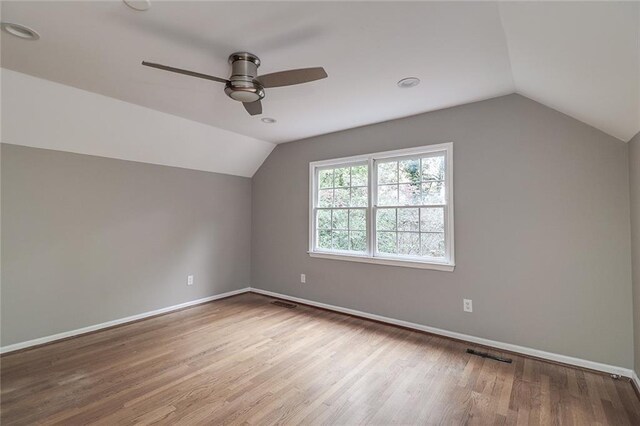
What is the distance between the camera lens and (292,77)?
6.34 ft

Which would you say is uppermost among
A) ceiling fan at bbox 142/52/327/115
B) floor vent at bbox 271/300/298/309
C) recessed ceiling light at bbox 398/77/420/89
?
recessed ceiling light at bbox 398/77/420/89

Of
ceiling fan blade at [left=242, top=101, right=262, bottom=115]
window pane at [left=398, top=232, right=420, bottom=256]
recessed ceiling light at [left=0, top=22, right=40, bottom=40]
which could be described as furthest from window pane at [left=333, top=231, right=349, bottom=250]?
recessed ceiling light at [left=0, top=22, right=40, bottom=40]

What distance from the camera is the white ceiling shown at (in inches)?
63.6

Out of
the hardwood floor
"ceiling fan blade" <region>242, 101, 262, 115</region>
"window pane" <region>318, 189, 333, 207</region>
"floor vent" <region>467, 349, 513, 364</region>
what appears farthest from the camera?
"window pane" <region>318, 189, 333, 207</region>

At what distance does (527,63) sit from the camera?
7.00ft

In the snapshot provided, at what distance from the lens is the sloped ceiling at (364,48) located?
5.29ft

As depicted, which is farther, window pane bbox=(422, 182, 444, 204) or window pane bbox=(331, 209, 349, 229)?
window pane bbox=(331, 209, 349, 229)

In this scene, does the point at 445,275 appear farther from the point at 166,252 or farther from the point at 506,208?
the point at 166,252

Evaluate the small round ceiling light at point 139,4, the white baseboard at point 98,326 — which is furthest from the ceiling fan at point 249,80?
the white baseboard at point 98,326

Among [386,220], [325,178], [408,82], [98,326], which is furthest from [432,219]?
[98,326]

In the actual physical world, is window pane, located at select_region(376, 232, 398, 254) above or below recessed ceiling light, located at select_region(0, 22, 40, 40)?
below

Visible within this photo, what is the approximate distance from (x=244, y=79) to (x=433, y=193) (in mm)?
2392

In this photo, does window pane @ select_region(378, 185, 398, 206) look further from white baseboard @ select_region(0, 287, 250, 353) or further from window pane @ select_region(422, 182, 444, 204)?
white baseboard @ select_region(0, 287, 250, 353)

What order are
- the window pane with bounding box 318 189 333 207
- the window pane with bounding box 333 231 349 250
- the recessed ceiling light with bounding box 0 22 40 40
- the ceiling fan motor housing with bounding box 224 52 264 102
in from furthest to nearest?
the window pane with bounding box 318 189 333 207 → the window pane with bounding box 333 231 349 250 → the ceiling fan motor housing with bounding box 224 52 264 102 → the recessed ceiling light with bounding box 0 22 40 40
